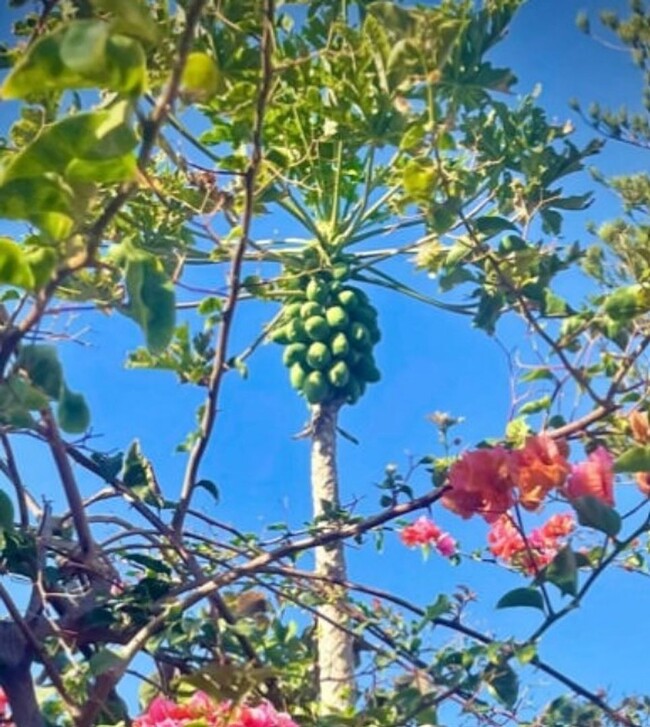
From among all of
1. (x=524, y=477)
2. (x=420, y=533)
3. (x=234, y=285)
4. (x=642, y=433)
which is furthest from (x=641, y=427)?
(x=420, y=533)

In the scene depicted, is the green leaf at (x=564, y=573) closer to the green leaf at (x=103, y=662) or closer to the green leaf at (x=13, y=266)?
the green leaf at (x=103, y=662)

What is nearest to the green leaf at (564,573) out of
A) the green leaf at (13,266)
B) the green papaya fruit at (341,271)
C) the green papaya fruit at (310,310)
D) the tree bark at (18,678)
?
the tree bark at (18,678)

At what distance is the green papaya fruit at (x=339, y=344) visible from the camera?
3.48 m

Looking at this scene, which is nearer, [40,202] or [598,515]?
[40,202]

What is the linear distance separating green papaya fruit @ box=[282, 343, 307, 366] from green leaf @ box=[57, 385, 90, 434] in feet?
9.25

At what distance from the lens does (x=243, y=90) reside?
1.13 meters

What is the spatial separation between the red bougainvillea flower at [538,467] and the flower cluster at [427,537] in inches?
29.0

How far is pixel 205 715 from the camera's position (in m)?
0.98

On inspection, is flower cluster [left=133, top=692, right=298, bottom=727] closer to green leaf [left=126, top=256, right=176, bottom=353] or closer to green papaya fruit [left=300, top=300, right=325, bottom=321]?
green leaf [left=126, top=256, right=176, bottom=353]

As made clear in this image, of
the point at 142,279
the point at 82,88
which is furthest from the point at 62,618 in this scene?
the point at 82,88

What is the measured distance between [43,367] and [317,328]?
2.72 meters

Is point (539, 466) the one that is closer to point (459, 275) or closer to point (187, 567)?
point (459, 275)

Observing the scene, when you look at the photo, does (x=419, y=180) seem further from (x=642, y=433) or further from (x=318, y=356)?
(x=318, y=356)

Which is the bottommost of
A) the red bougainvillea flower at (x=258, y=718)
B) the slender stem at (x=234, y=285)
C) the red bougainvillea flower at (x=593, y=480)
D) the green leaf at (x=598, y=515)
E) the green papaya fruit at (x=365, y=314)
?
the red bougainvillea flower at (x=258, y=718)
